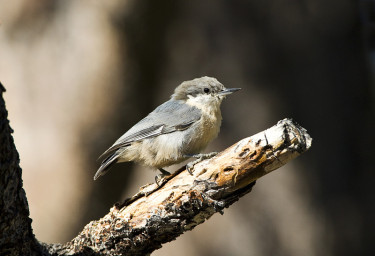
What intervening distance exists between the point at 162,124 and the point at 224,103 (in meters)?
1.55

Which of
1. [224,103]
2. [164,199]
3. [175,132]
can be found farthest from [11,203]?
[224,103]

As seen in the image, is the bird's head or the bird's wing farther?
the bird's head

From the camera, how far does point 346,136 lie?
4992 millimetres

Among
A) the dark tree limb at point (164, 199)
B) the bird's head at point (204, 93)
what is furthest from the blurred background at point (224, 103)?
the dark tree limb at point (164, 199)

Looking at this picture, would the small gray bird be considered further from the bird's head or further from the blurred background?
the blurred background

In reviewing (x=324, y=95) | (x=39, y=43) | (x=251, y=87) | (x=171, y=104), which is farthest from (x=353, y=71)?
(x=39, y=43)

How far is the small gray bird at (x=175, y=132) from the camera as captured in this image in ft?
10.1

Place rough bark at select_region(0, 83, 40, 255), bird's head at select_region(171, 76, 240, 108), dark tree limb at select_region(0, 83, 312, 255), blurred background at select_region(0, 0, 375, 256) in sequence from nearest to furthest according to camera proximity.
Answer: rough bark at select_region(0, 83, 40, 255) → dark tree limb at select_region(0, 83, 312, 255) → bird's head at select_region(171, 76, 240, 108) → blurred background at select_region(0, 0, 375, 256)

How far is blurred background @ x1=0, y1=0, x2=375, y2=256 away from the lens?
4.34 meters

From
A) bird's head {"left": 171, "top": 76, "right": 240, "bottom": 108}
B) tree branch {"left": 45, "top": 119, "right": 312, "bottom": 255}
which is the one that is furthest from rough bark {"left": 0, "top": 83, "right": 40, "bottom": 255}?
bird's head {"left": 171, "top": 76, "right": 240, "bottom": 108}

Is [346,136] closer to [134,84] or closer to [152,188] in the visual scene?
[134,84]

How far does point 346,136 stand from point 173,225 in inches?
124

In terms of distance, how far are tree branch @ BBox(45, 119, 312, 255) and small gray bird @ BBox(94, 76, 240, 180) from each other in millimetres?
524

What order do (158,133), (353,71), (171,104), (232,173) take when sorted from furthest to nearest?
(353,71) < (171,104) < (158,133) < (232,173)
